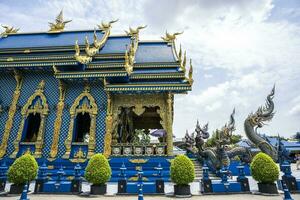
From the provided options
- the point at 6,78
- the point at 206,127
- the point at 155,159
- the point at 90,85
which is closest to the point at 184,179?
the point at 155,159

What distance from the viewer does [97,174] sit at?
7.21m

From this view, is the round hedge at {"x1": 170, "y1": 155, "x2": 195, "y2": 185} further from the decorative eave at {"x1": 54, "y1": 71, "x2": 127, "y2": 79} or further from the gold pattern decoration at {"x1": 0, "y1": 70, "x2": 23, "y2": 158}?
the gold pattern decoration at {"x1": 0, "y1": 70, "x2": 23, "y2": 158}

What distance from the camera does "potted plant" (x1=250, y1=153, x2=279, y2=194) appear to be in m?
6.97

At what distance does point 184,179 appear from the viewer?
7.00 metres

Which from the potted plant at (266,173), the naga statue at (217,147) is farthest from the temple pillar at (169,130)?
the potted plant at (266,173)

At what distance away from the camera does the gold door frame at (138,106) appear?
37.1 ft

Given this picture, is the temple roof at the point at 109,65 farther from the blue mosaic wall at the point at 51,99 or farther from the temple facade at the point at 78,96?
the blue mosaic wall at the point at 51,99

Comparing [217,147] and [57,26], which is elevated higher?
[57,26]

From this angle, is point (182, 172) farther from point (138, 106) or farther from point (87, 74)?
point (87, 74)

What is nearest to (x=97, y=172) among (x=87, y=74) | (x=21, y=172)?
(x=21, y=172)

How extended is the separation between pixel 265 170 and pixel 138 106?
704 centimetres

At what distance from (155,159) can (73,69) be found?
7528 millimetres

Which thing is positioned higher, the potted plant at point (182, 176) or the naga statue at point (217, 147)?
the naga statue at point (217, 147)

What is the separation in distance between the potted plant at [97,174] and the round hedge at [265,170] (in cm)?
529
